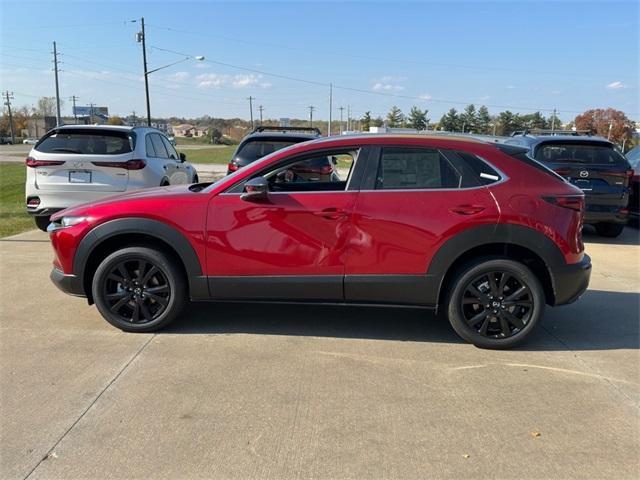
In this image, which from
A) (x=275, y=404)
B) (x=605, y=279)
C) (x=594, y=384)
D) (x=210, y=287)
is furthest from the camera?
(x=605, y=279)

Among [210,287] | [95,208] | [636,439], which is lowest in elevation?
[636,439]

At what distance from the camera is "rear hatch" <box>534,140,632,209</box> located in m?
8.96

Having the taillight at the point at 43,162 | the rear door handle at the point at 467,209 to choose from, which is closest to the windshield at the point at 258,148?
the taillight at the point at 43,162

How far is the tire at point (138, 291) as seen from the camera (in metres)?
4.52

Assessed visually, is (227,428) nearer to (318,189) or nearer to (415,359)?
(415,359)

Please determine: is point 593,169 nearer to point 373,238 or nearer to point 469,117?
point 373,238

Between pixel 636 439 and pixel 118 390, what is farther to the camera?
pixel 118 390

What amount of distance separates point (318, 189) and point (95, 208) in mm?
1908

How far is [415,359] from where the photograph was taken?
13.7ft

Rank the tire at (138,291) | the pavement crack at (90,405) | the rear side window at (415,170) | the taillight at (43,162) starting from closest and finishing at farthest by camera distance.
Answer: the pavement crack at (90,405), the rear side window at (415,170), the tire at (138,291), the taillight at (43,162)

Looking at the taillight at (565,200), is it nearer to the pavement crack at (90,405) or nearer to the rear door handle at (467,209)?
the rear door handle at (467,209)

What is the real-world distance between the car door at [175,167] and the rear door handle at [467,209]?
6202mm

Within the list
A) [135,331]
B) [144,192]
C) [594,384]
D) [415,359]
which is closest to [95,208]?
[144,192]

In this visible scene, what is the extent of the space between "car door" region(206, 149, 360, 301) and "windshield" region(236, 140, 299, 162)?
17.2 feet
